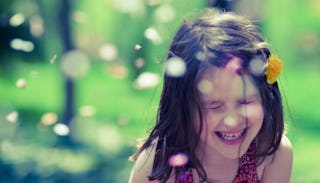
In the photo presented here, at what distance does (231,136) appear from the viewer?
6.43 feet

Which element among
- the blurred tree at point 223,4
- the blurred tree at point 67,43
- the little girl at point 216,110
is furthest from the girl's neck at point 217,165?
the blurred tree at point 67,43

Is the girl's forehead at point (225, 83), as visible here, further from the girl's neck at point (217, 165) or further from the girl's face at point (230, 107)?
the girl's neck at point (217, 165)

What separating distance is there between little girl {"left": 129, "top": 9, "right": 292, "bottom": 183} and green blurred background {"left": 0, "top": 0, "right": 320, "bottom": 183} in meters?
0.50

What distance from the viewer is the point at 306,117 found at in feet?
14.9

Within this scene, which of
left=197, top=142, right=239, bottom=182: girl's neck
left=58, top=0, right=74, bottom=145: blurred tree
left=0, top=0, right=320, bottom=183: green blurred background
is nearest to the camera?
left=197, top=142, right=239, bottom=182: girl's neck

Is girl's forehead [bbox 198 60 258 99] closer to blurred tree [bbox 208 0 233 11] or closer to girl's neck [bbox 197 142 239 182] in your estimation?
girl's neck [bbox 197 142 239 182]

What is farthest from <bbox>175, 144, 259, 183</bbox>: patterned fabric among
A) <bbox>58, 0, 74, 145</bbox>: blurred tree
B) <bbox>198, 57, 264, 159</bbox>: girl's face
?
<bbox>58, 0, 74, 145</bbox>: blurred tree

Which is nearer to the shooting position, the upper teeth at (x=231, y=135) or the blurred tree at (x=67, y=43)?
the upper teeth at (x=231, y=135)

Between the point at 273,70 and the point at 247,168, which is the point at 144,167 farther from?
the point at 273,70

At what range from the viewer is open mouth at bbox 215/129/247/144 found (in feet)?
6.41

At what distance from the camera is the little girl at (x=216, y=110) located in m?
1.90


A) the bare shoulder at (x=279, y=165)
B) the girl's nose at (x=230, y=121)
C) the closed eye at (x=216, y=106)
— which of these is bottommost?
the bare shoulder at (x=279, y=165)

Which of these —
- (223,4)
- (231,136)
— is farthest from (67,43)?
(231,136)

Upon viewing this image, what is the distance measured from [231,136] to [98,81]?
12.6 ft
